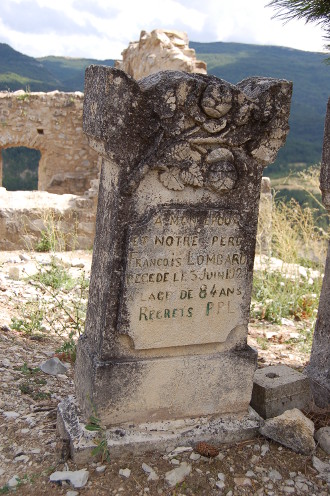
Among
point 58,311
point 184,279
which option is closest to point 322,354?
point 184,279

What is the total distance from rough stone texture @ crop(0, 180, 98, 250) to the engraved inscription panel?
4.35m

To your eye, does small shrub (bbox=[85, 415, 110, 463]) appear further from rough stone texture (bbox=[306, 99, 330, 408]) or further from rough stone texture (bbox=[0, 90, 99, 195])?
rough stone texture (bbox=[0, 90, 99, 195])

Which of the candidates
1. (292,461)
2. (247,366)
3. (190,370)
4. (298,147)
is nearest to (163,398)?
(190,370)

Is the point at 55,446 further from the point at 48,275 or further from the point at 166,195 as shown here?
the point at 48,275

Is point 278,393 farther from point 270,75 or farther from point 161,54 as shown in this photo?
point 270,75

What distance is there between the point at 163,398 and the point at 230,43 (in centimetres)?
5229

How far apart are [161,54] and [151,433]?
25.8 ft

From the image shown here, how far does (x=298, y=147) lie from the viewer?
72.9ft

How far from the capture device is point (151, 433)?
3.01 metres

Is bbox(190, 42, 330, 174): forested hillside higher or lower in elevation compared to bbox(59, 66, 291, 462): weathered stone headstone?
higher

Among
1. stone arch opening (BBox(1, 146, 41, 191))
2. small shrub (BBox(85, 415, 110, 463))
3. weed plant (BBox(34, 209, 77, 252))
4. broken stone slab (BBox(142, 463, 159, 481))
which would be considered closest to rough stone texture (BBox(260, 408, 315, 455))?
broken stone slab (BBox(142, 463, 159, 481))

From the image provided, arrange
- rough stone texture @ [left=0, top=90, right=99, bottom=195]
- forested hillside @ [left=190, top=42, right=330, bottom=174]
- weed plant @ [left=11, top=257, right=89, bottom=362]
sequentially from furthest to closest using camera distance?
forested hillside @ [left=190, top=42, right=330, bottom=174], rough stone texture @ [left=0, top=90, right=99, bottom=195], weed plant @ [left=11, top=257, right=89, bottom=362]

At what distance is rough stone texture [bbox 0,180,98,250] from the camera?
24.6 ft

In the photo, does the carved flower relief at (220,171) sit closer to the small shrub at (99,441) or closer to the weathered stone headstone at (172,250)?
the weathered stone headstone at (172,250)
